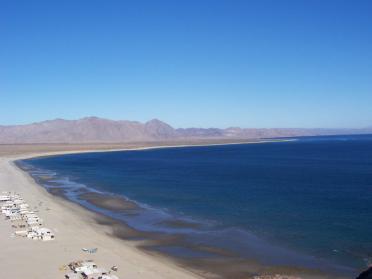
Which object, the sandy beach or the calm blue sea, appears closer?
the sandy beach

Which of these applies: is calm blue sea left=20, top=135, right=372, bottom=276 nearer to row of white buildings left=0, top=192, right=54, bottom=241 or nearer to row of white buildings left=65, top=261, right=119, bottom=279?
row of white buildings left=0, top=192, right=54, bottom=241

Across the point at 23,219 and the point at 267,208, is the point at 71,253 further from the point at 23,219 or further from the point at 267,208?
the point at 267,208

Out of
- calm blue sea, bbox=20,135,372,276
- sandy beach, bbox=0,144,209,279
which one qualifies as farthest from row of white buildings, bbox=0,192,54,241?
calm blue sea, bbox=20,135,372,276

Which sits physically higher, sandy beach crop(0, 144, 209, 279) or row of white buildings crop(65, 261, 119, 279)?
row of white buildings crop(65, 261, 119, 279)

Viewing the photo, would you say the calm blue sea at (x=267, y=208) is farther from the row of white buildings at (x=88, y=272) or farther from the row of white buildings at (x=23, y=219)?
the row of white buildings at (x=88, y=272)

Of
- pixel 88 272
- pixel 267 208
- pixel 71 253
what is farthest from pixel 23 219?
pixel 267 208

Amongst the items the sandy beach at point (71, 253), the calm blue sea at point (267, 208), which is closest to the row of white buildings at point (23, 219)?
the sandy beach at point (71, 253)

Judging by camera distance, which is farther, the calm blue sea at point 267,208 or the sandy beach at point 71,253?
the calm blue sea at point 267,208

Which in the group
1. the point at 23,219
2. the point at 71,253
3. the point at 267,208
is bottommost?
the point at 71,253

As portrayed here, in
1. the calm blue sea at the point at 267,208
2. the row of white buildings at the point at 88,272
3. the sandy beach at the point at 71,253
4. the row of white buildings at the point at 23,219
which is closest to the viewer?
the row of white buildings at the point at 88,272
